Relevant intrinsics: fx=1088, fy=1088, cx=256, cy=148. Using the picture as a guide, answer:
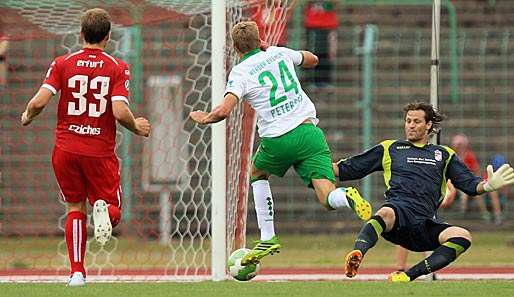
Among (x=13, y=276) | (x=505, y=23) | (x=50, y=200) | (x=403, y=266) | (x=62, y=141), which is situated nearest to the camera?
(x=62, y=141)

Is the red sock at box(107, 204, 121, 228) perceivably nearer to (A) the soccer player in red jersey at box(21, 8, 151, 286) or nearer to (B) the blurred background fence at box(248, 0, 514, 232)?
(A) the soccer player in red jersey at box(21, 8, 151, 286)

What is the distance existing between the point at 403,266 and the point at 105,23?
3.62 metres

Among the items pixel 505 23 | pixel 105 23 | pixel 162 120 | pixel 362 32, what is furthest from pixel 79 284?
pixel 505 23

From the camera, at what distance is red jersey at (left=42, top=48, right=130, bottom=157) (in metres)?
7.51

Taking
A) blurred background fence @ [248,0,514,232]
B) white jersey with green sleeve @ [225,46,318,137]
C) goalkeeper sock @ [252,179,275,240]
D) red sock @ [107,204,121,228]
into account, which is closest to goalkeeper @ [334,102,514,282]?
goalkeeper sock @ [252,179,275,240]

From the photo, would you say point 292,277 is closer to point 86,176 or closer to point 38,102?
point 86,176

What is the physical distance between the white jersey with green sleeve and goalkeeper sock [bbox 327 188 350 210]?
60cm

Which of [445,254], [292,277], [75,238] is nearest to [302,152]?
[445,254]

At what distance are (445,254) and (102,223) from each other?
2.47 m

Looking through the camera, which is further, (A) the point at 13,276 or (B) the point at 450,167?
(A) the point at 13,276

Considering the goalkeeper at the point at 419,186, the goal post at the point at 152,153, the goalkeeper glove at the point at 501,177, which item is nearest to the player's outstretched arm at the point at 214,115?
the goalkeeper at the point at 419,186

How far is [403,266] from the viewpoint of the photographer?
9547 mm

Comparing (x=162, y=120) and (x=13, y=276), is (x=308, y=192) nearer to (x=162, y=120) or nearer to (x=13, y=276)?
(x=162, y=120)

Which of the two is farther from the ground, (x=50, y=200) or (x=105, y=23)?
(x=105, y=23)
